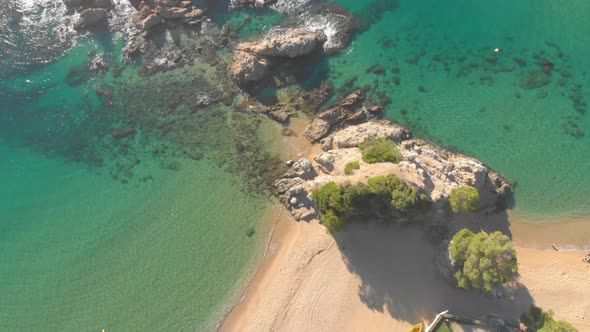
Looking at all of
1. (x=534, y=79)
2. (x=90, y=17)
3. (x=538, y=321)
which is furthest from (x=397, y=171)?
(x=90, y=17)

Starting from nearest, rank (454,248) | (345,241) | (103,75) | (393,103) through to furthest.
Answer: (454,248), (345,241), (393,103), (103,75)

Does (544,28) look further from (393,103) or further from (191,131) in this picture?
(191,131)

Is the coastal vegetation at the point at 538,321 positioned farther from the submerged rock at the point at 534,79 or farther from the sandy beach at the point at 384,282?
the submerged rock at the point at 534,79

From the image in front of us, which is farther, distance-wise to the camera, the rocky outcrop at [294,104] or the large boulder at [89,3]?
the large boulder at [89,3]

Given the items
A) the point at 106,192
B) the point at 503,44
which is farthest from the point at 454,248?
the point at 106,192

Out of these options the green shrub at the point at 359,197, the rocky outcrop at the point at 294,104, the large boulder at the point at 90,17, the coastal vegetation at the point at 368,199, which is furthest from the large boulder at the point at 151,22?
the green shrub at the point at 359,197

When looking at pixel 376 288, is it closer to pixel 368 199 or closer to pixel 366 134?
pixel 368 199

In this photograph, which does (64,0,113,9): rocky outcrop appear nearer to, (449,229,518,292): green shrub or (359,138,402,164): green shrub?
(359,138,402,164): green shrub
